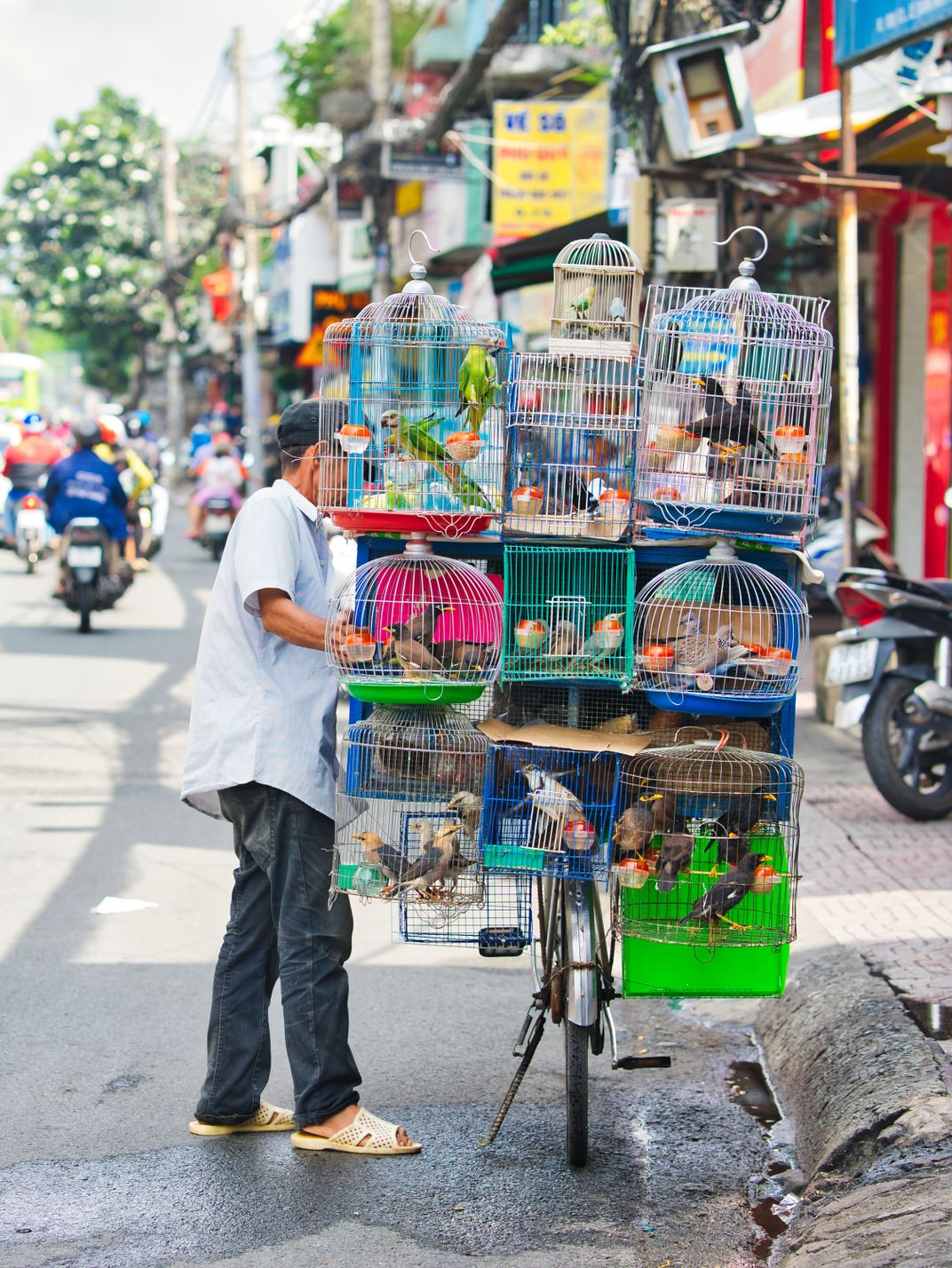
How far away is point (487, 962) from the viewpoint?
5.97 metres

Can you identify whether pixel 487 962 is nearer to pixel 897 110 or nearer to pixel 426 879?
pixel 426 879

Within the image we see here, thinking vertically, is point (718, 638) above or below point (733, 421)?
below

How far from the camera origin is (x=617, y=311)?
3963mm

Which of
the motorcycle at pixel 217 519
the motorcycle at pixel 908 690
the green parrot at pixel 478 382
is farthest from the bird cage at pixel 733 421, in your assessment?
the motorcycle at pixel 217 519

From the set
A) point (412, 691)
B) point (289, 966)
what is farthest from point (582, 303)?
point (289, 966)

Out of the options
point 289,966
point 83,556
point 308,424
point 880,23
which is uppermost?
point 880,23

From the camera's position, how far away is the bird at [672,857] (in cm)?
382

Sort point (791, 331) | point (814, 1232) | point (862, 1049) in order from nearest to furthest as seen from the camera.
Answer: point (814, 1232)
point (791, 331)
point (862, 1049)

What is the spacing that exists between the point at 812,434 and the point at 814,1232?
185 cm

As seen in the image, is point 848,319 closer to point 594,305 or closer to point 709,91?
point 709,91

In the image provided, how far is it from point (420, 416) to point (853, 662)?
4.16m

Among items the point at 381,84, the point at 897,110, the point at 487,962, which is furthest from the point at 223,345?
the point at 487,962

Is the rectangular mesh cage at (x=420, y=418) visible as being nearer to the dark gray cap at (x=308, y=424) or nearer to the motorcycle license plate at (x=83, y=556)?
the dark gray cap at (x=308, y=424)

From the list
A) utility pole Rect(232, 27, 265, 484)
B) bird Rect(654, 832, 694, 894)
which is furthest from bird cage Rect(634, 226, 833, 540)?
utility pole Rect(232, 27, 265, 484)
